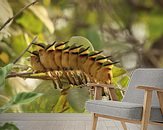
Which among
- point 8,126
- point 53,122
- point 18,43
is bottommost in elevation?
point 53,122

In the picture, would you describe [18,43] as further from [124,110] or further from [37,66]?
[124,110]

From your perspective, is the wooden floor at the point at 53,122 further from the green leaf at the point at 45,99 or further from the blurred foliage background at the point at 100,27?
the blurred foliage background at the point at 100,27

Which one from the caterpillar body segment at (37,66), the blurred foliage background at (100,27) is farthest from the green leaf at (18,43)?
the caterpillar body segment at (37,66)

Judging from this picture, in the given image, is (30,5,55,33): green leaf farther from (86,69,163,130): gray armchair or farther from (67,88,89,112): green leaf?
(86,69,163,130): gray armchair

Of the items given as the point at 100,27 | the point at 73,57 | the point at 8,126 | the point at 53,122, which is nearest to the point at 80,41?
the point at 73,57

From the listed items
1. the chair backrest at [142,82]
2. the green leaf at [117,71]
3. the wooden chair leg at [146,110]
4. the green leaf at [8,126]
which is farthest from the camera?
the green leaf at [117,71]

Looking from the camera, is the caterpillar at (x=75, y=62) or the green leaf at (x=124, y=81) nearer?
the caterpillar at (x=75, y=62)

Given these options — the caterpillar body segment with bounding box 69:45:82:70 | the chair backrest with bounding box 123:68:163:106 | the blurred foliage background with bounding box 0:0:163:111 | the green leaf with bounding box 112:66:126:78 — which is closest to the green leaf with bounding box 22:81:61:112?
the blurred foliage background with bounding box 0:0:163:111

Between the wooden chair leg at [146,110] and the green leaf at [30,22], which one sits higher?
the green leaf at [30,22]
